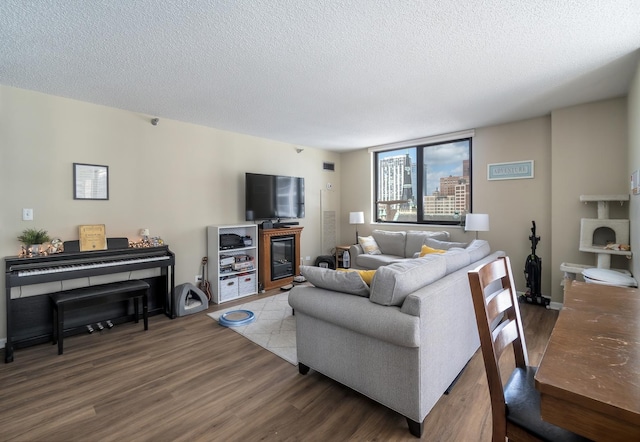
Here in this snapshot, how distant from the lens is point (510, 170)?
4207 mm

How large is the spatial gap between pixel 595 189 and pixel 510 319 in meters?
3.22

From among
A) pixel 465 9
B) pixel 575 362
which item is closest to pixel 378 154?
pixel 465 9

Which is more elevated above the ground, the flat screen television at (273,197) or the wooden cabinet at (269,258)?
the flat screen television at (273,197)

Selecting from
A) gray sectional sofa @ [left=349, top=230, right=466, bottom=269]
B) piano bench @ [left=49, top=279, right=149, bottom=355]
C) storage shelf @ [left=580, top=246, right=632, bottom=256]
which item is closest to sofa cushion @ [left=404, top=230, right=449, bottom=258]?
gray sectional sofa @ [left=349, top=230, right=466, bottom=269]

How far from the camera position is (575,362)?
32.0 inches

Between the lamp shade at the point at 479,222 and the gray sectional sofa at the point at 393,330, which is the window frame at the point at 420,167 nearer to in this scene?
the lamp shade at the point at 479,222

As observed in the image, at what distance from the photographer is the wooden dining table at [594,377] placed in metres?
0.65

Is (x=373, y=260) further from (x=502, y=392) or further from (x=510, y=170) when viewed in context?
(x=502, y=392)

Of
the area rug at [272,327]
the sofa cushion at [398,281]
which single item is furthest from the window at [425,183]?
the sofa cushion at [398,281]

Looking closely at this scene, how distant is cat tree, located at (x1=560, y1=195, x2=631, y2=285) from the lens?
10.2 feet

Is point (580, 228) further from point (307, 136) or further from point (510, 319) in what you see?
point (307, 136)

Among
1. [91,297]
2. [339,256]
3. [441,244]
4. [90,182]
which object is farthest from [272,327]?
[339,256]

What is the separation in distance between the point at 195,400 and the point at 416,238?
3825 mm

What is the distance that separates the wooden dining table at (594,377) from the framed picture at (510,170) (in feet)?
11.4
